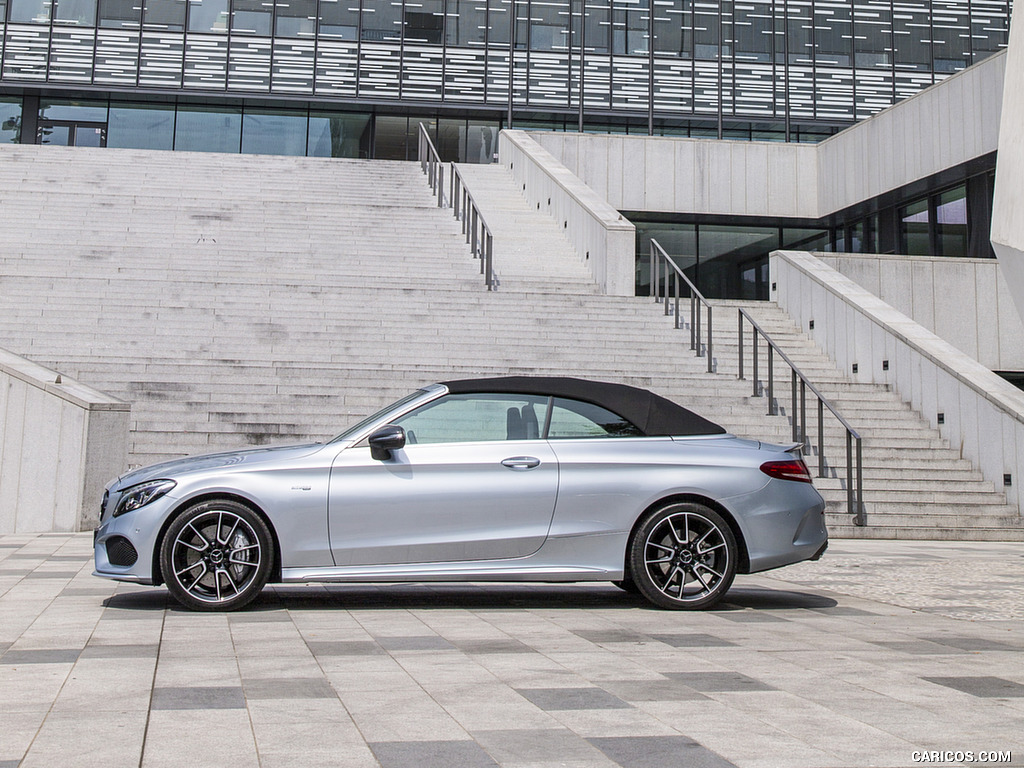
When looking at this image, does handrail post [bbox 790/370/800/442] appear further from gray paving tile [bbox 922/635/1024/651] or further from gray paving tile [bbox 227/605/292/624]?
gray paving tile [bbox 227/605/292/624]

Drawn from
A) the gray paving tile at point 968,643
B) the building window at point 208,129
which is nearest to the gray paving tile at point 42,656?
the gray paving tile at point 968,643

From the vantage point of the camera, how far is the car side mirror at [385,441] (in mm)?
6789

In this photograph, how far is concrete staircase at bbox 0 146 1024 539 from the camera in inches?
538

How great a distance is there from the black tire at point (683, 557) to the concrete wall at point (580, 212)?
1354 centimetres

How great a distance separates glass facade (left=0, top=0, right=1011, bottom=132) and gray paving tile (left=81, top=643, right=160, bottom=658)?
110 ft

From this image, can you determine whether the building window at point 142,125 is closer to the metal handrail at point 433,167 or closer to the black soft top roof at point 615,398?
the metal handrail at point 433,167

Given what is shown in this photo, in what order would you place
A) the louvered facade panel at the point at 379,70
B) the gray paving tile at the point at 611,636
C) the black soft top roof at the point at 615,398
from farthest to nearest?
the louvered facade panel at the point at 379,70 → the black soft top roof at the point at 615,398 → the gray paving tile at the point at 611,636

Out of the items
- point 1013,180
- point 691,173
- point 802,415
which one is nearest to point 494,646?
point 1013,180

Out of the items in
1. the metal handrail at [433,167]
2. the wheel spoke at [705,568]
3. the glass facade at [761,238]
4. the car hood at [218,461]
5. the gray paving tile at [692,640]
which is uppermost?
the metal handrail at [433,167]

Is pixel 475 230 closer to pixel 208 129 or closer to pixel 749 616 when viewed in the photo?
pixel 749 616

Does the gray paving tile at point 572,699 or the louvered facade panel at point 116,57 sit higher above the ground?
the louvered facade panel at point 116,57

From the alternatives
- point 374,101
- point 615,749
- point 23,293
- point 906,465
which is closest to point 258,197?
point 23,293

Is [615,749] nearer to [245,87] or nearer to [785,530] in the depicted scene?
[785,530]

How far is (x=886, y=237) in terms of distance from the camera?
28172 millimetres
